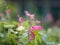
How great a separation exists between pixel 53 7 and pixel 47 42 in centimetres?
570

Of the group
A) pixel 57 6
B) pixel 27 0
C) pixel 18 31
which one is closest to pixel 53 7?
pixel 57 6

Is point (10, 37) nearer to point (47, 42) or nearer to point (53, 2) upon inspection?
point (47, 42)

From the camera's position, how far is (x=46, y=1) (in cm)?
696

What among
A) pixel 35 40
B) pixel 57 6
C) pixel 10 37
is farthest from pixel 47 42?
pixel 57 6

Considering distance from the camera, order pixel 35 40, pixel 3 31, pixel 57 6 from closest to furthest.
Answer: pixel 35 40
pixel 3 31
pixel 57 6

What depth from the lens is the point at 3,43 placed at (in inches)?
45.0

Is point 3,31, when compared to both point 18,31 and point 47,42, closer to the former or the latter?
point 18,31

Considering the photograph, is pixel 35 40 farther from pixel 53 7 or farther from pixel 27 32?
pixel 53 7

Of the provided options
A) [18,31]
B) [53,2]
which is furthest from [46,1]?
[18,31]

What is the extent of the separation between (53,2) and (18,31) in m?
5.81

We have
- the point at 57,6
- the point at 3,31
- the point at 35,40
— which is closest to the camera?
the point at 35,40

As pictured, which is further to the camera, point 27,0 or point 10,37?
point 27,0

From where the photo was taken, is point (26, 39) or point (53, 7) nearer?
point (26, 39)

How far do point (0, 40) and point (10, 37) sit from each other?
6cm
